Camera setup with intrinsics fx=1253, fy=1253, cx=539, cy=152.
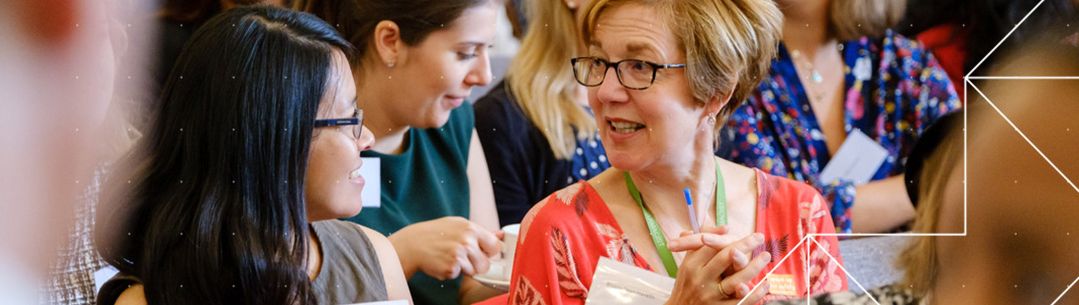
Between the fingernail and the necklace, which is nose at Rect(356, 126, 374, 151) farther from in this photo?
the necklace

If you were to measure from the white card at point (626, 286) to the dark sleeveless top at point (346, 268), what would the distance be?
0.26 meters

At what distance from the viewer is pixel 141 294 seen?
4.45ft

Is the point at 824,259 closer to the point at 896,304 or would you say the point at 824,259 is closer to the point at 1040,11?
Answer: the point at 896,304

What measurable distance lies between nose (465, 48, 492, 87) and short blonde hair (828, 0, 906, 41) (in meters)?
0.49

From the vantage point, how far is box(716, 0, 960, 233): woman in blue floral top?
5.47 ft

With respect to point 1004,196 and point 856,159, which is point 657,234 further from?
point 1004,196

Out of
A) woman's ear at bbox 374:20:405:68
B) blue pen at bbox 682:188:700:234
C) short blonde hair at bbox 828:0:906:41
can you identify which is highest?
short blonde hair at bbox 828:0:906:41

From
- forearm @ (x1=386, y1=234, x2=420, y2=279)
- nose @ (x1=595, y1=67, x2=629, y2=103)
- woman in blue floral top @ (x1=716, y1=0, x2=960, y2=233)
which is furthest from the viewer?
woman in blue floral top @ (x1=716, y1=0, x2=960, y2=233)

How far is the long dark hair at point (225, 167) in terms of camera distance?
1.32 metres

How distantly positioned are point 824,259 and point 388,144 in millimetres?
568

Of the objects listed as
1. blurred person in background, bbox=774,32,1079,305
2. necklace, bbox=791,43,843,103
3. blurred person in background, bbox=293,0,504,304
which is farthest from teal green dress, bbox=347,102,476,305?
blurred person in background, bbox=774,32,1079,305

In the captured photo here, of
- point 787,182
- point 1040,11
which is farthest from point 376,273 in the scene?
point 1040,11

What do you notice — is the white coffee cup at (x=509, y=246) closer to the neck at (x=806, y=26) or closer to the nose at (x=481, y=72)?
the nose at (x=481, y=72)

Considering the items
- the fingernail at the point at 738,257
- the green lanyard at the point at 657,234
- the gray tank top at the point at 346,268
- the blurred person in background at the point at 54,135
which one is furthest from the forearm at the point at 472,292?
the blurred person in background at the point at 54,135
